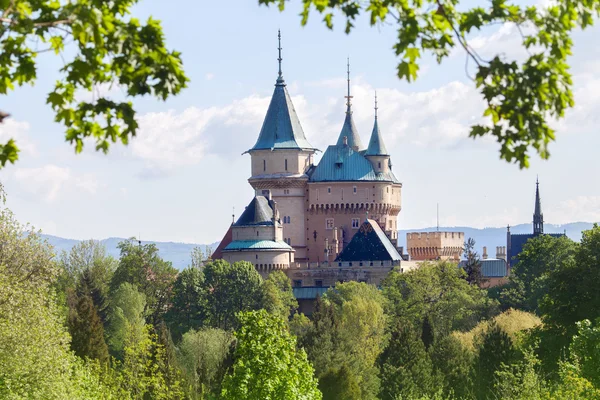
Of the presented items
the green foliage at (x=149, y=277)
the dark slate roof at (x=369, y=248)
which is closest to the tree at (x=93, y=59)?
the green foliage at (x=149, y=277)

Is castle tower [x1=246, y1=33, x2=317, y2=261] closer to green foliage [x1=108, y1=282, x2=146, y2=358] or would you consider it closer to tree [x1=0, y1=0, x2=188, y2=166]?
green foliage [x1=108, y1=282, x2=146, y2=358]

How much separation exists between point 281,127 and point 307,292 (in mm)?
21722

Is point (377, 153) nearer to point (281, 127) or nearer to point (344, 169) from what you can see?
point (344, 169)

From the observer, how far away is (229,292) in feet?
Answer: 424

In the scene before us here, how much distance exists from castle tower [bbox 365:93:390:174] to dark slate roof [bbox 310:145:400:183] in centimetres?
50

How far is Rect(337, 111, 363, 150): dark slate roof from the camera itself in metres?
165

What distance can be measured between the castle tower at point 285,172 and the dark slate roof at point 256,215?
983 cm

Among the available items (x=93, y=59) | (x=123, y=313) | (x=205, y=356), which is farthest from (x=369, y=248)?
(x=93, y=59)

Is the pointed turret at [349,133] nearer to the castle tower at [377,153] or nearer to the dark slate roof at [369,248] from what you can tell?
the castle tower at [377,153]

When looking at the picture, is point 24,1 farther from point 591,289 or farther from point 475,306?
point 475,306

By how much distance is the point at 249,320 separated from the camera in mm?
62031

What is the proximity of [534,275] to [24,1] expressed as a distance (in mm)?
110909

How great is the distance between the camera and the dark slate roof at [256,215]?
473ft

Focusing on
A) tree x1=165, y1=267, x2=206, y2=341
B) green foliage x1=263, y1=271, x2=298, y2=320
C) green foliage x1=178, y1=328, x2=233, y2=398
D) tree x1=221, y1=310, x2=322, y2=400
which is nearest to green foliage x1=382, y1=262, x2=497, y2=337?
green foliage x1=263, y1=271, x2=298, y2=320
